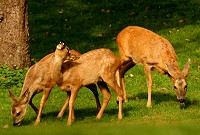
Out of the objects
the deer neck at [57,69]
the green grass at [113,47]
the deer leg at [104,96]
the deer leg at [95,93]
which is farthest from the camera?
the deer leg at [95,93]

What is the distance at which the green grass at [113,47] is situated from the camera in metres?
13.0

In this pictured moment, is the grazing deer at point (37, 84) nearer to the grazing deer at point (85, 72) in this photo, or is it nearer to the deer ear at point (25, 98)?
the deer ear at point (25, 98)

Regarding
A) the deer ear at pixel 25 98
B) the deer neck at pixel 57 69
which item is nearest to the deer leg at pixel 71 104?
the deer neck at pixel 57 69

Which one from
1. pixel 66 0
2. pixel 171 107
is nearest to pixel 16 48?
pixel 171 107

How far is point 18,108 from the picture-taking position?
509 inches

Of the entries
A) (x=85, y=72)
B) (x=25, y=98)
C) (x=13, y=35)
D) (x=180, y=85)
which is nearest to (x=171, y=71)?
(x=180, y=85)

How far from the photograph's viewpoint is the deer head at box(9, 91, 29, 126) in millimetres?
12914

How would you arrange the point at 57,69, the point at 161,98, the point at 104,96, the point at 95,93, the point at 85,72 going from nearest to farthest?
the point at 57,69, the point at 85,72, the point at 104,96, the point at 95,93, the point at 161,98

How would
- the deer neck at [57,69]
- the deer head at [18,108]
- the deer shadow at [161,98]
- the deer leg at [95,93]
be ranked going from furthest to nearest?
the deer shadow at [161,98]
the deer leg at [95,93]
the deer head at [18,108]
the deer neck at [57,69]

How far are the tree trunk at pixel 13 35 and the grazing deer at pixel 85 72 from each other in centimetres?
443

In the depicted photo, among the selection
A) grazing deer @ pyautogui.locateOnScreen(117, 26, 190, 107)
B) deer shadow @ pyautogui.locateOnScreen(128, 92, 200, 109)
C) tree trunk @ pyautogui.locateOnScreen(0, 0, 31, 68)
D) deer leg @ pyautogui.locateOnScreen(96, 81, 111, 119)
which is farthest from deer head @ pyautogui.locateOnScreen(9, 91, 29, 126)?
tree trunk @ pyautogui.locateOnScreen(0, 0, 31, 68)

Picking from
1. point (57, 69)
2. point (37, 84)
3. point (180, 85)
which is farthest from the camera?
point (180, 85)

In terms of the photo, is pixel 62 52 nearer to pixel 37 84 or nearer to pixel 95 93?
pixel 37 84

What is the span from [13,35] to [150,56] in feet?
14.4
